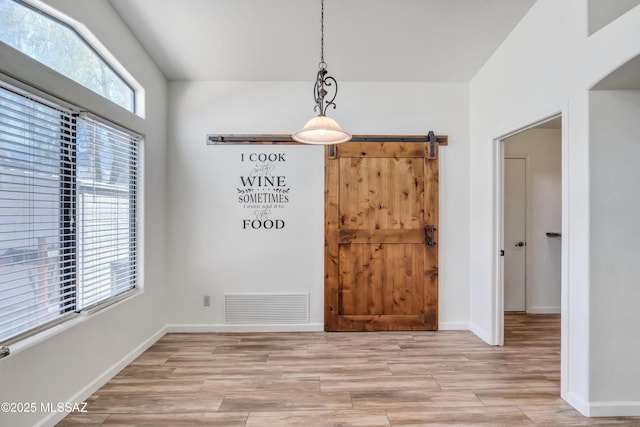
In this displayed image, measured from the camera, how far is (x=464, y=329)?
366cm

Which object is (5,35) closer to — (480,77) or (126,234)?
(126,234)

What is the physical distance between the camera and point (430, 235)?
3.64 metres

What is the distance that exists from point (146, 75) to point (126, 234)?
160 cm

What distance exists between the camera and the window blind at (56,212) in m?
1.73

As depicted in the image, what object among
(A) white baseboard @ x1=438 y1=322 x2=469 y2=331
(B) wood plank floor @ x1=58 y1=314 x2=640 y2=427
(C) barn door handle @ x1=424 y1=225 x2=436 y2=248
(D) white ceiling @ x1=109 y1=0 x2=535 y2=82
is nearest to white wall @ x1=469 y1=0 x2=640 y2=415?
(D) white ceiling @ x1=109 y1=0 x2=535 y2=82

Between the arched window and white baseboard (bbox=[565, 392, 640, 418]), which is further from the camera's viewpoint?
white baseboard (bbox=[565, 392, 640, 418])

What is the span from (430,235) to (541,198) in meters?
2.05

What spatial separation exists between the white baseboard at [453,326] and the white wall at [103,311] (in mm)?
3199

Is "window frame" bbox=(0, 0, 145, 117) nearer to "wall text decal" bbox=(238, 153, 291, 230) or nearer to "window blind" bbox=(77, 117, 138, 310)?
"window blind" bbox=(77, 117, 138, 310)

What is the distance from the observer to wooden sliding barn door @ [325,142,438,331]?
3.63m

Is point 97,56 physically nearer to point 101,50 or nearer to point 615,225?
point 101,50

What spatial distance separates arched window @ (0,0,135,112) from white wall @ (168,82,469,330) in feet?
3.23

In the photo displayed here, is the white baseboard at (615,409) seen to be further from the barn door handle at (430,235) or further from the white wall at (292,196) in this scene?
the barn door handle at (430,235)

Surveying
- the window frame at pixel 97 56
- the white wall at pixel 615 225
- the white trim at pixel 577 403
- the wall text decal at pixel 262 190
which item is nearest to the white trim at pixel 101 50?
the window frame at pixel 97 56
